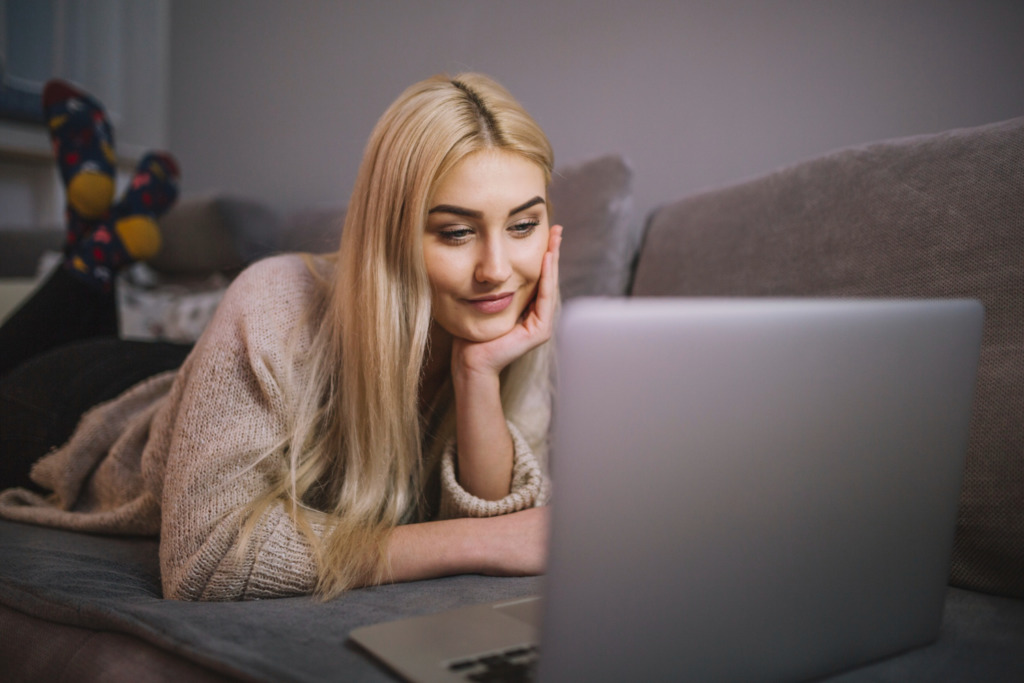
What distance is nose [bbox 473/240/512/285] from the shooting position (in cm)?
83

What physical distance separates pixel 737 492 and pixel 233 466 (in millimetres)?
571

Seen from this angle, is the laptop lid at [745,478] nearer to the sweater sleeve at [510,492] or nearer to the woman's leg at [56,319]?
the sweater sleeve at [510,492]

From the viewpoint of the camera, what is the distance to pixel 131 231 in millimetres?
1927

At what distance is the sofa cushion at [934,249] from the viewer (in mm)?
812

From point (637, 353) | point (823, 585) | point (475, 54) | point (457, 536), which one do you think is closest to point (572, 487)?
point (637, 353)

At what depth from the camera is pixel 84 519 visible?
1136 millimetres

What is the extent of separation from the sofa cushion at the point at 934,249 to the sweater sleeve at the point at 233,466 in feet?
2.23

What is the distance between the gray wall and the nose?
0.73 meters

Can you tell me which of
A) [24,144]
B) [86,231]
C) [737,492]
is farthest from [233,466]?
[24,144]

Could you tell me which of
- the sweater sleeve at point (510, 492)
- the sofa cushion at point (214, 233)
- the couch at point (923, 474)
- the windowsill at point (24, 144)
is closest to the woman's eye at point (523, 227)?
the sweater sleeve at point (510, 492)

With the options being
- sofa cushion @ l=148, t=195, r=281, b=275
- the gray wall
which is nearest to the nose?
the gray wall

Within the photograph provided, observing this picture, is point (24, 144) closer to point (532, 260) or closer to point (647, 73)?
point (647, 73)

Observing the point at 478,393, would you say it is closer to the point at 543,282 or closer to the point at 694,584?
the point at 543,282

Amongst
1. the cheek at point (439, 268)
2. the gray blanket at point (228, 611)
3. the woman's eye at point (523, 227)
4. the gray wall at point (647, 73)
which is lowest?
the gray blanket at point (228, 611)
